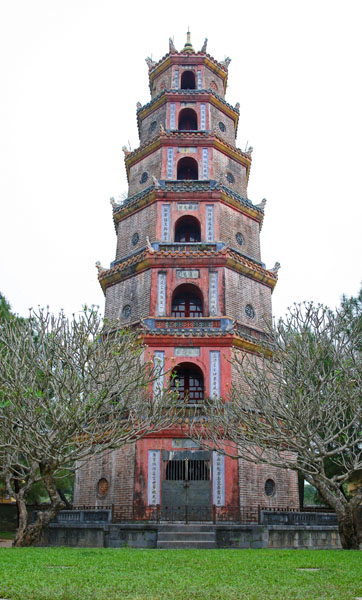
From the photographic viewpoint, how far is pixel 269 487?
18.6 metres

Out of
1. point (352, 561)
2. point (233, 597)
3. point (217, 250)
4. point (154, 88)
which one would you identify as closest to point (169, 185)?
point (217, 250)

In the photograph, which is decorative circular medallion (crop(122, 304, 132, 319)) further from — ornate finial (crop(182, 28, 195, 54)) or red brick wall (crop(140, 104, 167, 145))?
ornate finial (crop(182, 28, 195, 54))

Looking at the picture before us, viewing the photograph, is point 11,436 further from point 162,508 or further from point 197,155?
point 197,155

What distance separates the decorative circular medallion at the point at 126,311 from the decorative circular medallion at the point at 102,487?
6.34 meters

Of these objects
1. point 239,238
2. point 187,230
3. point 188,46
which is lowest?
point 239,238

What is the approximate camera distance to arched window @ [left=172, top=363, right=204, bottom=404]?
20.5 meters

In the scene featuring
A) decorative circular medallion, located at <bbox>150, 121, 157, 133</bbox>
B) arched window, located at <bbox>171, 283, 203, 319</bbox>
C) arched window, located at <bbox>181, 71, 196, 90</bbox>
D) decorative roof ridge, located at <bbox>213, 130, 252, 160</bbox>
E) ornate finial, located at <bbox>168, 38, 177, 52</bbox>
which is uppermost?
ornate finial, located at <bbox>168, 38, 177, 52</bbox>

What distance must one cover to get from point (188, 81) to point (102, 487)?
2086cm

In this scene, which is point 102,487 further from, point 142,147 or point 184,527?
point 142,147

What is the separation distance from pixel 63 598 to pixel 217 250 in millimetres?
16706

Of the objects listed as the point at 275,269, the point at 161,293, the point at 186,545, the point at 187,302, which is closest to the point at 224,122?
the point at 275,269

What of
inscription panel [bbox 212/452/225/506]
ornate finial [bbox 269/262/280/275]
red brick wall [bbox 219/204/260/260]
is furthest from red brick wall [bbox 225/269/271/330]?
inscription panel [bbox 212/452/225/506]

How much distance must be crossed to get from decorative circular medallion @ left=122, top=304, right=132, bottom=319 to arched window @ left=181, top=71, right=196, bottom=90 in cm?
1345

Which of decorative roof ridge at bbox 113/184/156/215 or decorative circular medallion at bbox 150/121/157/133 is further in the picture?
decorative circular medallion at bbox 150/121/157/133
